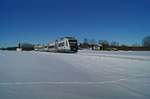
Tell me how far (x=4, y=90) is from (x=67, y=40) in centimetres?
3875

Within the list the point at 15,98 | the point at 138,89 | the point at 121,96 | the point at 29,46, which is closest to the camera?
the point at 15,98

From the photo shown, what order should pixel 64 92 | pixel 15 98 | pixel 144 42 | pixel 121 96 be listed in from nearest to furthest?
pixel 15 98 < pixel 121 96 < pixel 64 92 < pixel 144 42

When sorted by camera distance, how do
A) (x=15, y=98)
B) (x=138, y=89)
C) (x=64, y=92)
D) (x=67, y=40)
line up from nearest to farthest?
(x=15, y=98)
(x=64, y=92)
(x=138, y=89)
(x=67, y=40)

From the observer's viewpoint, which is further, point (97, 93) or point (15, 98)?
point (97, 93)

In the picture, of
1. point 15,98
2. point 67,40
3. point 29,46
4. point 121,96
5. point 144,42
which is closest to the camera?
point 15,98

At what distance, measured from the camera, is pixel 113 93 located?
668 cm

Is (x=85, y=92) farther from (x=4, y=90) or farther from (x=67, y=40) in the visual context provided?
(x=67, y=40)

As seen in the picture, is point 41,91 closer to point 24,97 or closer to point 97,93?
point 24,97

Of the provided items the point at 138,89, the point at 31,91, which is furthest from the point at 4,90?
the point at 138,89

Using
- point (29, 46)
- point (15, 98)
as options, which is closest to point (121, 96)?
point (15, 98)

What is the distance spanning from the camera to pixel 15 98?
5.89 m

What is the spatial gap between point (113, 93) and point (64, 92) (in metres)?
1.53

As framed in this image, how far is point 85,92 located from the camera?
6.79m

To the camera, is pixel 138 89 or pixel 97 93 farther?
pixel 138 89
